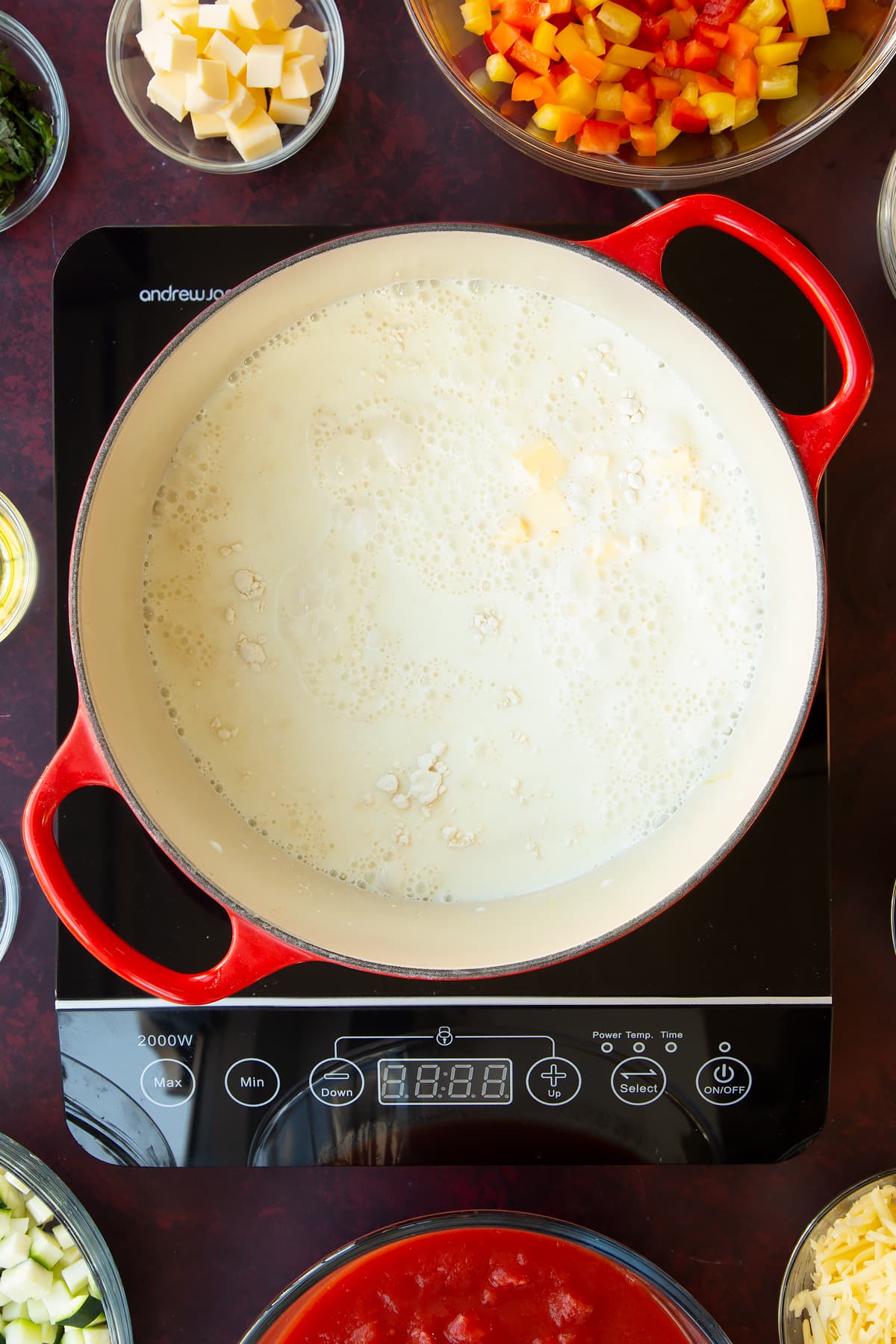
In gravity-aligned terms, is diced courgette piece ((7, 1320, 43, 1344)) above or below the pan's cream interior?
below

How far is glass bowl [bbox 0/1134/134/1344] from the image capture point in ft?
3.11

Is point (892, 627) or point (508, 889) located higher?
point (892, 627)

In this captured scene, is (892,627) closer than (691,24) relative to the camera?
No

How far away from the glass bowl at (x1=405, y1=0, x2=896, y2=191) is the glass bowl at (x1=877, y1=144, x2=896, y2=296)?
0.32 feet

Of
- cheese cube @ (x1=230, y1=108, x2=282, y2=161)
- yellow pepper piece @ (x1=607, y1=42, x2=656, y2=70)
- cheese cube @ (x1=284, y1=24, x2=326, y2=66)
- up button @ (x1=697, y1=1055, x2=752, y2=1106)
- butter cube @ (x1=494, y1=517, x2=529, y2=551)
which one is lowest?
up button @ (x1=697, y1=1055, x2=752, y2=1106)

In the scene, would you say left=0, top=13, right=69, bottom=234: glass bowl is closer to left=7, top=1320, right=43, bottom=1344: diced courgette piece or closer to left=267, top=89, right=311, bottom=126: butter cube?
left=267, top=89, right=311, bottom=126: butter cube

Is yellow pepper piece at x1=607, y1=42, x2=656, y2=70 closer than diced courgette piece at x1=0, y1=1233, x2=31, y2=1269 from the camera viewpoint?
Yes

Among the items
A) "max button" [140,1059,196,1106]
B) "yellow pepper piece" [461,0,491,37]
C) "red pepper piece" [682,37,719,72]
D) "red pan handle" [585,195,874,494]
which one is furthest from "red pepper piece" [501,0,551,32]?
"max button" [140,1059,196,1106]

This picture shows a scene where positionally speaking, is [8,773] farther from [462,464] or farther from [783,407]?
[783,407]

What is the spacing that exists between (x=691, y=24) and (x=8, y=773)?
96 centimetres

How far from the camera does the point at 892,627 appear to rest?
98 cm

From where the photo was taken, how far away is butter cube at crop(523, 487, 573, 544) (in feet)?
3.09

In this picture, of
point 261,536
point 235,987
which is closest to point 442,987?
point 235,987

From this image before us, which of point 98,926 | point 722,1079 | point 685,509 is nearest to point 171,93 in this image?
point 685,509
